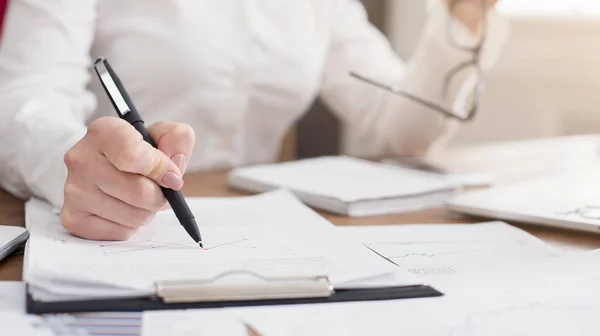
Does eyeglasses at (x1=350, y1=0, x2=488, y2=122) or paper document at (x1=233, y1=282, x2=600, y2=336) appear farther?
eyeglasses at (x1=350, y1=0, x2=488, y2=122)

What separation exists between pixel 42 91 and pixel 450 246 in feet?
1.68

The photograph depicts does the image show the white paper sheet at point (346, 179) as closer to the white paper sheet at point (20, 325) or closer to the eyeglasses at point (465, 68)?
the eyeglasses at point (465, 68)

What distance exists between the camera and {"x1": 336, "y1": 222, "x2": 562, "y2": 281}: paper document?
598mm

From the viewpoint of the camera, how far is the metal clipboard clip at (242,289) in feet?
1.54

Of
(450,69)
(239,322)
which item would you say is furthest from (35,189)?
(450,69)

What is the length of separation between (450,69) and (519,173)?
0.22 m

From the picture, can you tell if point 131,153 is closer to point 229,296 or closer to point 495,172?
point 229,296

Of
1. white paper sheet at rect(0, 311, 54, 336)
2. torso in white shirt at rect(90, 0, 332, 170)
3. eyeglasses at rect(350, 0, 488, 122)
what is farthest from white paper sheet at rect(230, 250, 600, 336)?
torso in white shirt at rect(90, 0, 332, 170)

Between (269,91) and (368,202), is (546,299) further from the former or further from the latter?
(269,91)

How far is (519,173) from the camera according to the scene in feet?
3.52

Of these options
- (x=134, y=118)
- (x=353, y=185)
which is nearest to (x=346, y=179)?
(x=353, y=185)

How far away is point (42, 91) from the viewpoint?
2.93 feet

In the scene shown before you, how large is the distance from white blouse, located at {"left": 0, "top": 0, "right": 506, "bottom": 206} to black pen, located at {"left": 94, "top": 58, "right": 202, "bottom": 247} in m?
0.16

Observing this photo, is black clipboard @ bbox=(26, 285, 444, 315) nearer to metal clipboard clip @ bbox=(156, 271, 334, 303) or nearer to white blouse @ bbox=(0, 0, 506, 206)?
metal clipboard clip @ bbox=(156, 271, 334, 303)
